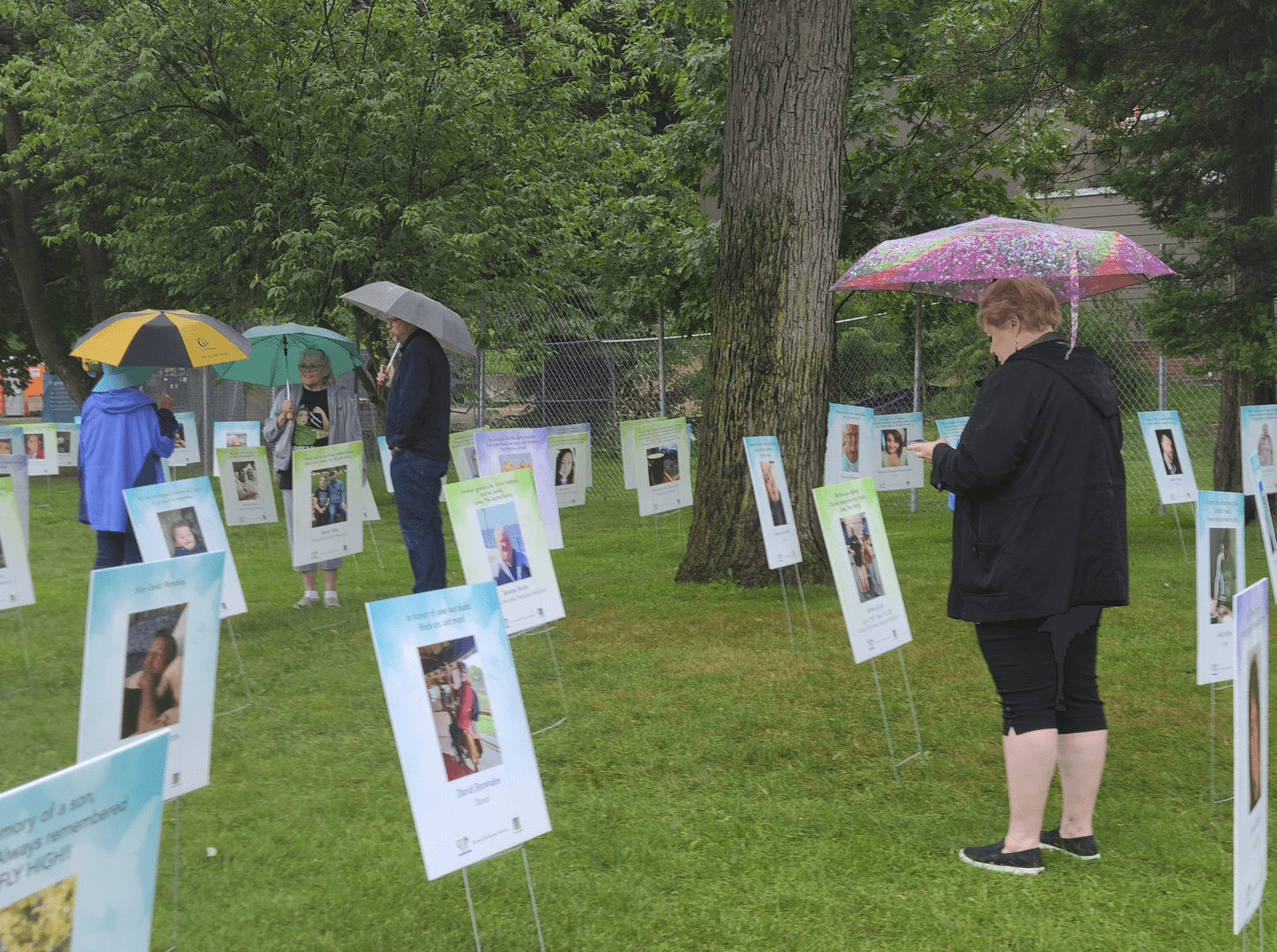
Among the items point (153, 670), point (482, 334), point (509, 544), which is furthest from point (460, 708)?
point (482, 334)

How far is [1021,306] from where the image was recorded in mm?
3688

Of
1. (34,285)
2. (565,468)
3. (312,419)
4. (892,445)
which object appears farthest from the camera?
(34,285)

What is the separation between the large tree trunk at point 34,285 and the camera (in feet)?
68.4

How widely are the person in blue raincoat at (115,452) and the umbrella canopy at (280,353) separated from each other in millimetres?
2839

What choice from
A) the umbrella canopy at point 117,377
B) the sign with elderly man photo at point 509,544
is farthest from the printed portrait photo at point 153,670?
the umbrella canopy at point 117,377

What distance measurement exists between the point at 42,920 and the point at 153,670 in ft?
4.90

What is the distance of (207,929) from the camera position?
11.3ft

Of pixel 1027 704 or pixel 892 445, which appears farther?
A: pixel 892 445

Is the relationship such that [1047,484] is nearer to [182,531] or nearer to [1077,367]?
[1077,367]

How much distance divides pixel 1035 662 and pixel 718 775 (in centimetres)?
165

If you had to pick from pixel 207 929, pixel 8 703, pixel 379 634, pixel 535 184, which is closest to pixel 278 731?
pixel 8 703

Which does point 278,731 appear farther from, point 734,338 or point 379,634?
point 734,338

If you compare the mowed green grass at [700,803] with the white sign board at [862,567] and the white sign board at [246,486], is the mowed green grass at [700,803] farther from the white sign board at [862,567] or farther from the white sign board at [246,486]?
the white sign board at [246,486]

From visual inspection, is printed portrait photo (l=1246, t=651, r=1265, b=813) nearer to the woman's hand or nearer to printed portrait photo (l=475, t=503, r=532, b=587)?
the woman's hand
